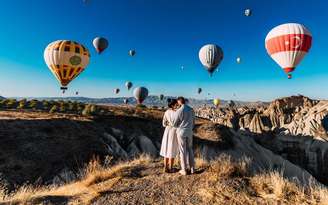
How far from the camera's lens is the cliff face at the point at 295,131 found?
49125 mm

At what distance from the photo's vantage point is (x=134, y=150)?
96.2ft

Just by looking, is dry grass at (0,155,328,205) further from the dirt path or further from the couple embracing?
the couple embracing

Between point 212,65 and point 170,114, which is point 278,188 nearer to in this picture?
point 170,114

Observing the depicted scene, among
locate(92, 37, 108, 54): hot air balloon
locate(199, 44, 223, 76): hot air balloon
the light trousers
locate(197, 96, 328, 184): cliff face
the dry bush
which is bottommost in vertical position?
locate(197, 96, 328, 184): cliff face

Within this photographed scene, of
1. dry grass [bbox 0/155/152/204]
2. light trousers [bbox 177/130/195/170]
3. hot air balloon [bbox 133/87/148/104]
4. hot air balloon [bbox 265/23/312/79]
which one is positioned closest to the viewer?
dry grass [bbox 0/155/152/204]

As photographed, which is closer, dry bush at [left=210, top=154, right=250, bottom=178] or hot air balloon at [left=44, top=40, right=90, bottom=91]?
dry bush at [left=210, top=154, right=250, bottom=178]

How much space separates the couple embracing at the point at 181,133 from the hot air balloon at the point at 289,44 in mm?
22089

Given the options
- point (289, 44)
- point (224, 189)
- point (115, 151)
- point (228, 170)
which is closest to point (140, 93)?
point (115, 151)

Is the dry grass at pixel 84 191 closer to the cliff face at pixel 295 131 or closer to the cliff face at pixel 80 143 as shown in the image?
the cliff face at pixel 80 143

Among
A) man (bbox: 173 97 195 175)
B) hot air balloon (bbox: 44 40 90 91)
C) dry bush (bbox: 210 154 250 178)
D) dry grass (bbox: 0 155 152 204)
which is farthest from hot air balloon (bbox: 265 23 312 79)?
dry grass (bbox: 0 155 152 204)

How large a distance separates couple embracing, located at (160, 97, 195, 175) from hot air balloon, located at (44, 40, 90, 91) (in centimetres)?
2559

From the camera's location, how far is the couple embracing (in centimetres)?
880

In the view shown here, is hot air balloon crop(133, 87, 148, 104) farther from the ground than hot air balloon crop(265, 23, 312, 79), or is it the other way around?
hot air balloon crop(265, 23, 312, 79)

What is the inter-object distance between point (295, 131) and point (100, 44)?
6441 centimetres
